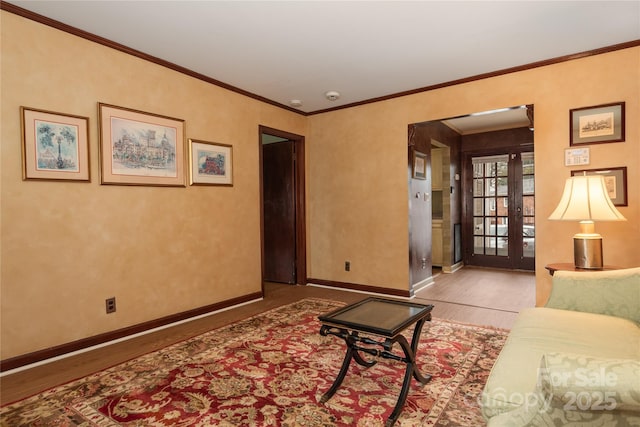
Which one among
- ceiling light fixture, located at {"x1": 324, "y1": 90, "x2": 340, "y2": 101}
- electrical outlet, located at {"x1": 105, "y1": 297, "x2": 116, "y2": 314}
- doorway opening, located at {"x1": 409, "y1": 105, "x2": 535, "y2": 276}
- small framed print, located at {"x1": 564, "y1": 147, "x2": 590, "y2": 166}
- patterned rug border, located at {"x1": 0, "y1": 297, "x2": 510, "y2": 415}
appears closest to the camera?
patterned rug border, located at {"x1": 0, "y1": 297, "x2": 510, "y2": 415}

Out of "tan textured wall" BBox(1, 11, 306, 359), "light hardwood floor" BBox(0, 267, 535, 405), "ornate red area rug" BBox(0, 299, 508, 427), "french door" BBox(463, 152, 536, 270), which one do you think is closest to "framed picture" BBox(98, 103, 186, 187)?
"tan textured wall" BBox(1, 11, 306, 359)

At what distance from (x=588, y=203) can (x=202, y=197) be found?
3449mm

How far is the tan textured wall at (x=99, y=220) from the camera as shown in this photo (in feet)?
8.04

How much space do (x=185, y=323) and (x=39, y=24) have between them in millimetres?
2718

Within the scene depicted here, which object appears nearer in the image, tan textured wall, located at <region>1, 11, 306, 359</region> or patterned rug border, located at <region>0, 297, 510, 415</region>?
patterned rug border, located at <region>0, 297, 510, 415</region>

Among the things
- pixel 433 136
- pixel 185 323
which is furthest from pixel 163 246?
pixel 433 136

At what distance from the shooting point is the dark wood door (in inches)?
202

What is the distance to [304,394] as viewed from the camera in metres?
2.09

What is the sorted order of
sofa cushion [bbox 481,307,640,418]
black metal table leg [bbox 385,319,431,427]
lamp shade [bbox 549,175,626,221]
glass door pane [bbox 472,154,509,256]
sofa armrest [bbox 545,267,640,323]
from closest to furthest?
sofa cushion [bbox 481,307,640,418] → black metal table leg [bbox 385,319,431,427] → sofa armrest [bbox 545,267,640,323] → lamp shade [bbox 549,175,626,221] → glass door pane [bbox 472,154,509,256]

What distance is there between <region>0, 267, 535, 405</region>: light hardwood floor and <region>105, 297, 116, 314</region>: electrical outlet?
0.93 feet

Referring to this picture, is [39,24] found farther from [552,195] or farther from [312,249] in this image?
[552,195]

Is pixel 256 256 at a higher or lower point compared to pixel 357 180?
lower

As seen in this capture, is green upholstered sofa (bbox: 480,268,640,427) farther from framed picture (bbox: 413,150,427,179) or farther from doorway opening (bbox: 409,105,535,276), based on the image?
doorway opening (bbox: 409,105,535,276)

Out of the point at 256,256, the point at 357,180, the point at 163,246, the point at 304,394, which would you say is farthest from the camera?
the point at 357,180
